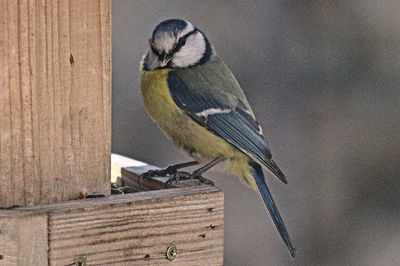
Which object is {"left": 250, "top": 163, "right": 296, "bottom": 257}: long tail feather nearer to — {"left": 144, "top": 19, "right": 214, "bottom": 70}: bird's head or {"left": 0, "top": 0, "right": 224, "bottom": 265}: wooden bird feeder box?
{"left": 144, "top": 19, "right": 214, "bottom": 70}: bird's head

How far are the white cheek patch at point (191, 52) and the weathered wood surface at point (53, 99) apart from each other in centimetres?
104

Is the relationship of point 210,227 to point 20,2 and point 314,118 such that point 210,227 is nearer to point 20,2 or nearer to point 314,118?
point 20,2

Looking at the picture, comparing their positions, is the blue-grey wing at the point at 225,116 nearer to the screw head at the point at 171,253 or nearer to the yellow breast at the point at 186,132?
the yellow breast at the point at 186,132

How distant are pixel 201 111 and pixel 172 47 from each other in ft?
1.05

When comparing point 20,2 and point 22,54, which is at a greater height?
point 20,2

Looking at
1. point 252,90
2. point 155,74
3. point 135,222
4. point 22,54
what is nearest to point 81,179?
point 135,222

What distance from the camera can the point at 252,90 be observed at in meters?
5.13

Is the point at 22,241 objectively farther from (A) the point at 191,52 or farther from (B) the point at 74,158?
(A) the point at 191,52

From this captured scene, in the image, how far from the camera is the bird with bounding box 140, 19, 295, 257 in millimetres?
3166

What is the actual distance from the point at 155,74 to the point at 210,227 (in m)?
1.10

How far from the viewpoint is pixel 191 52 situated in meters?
3.46

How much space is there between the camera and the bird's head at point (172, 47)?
330cm

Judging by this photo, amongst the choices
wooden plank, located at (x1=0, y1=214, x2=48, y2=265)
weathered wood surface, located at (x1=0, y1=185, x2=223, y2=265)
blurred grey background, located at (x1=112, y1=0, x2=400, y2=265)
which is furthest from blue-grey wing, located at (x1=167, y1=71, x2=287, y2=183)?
blurred grey background, located at (x1=112, y1=0, x2=400, y2=265)

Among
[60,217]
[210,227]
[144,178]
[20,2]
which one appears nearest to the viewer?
[60,217]
